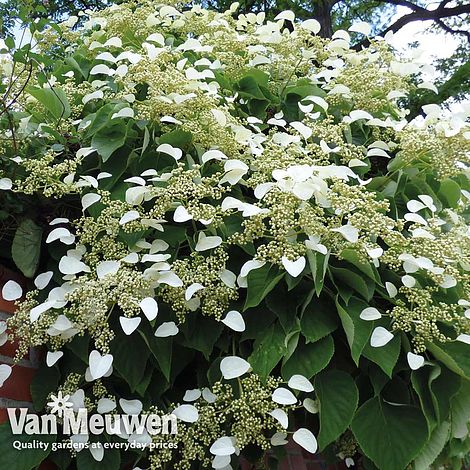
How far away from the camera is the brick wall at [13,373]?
1056mm

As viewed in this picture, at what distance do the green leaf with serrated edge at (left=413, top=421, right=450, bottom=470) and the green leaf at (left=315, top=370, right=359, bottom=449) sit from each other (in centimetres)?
15

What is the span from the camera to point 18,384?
1.08 meters

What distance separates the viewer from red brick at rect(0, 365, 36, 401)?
1.06 meters

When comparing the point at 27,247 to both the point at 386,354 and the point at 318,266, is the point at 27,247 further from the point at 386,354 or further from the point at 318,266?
the point at 386,354

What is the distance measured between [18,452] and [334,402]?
1.80 feet

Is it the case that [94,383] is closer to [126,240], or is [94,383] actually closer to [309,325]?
[126,240]

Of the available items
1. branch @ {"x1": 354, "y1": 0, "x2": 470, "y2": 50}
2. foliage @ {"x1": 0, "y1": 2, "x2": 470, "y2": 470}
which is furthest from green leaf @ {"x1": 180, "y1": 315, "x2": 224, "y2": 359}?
branch @ {"x1": 354, "y1": 0, "x2": 470, "y2": 50}

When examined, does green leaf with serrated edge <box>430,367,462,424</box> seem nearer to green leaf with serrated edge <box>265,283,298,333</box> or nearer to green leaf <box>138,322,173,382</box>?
green leaf with serrated edge <box>265,283,298,333</box>

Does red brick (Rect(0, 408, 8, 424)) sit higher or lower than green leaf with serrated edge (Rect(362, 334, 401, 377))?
lower

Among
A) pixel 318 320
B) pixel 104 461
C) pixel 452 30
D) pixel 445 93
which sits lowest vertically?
pixel 445 93

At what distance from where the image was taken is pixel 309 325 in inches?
38.6

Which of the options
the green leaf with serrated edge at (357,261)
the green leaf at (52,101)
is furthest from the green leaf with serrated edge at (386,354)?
the green leaf at (52,101)

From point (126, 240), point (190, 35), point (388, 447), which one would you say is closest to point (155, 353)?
point (126, 240)

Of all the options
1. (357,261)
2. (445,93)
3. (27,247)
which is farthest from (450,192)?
(445,93)
